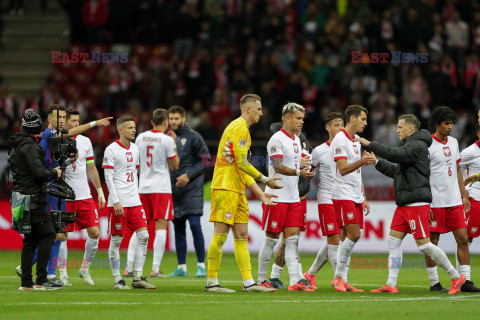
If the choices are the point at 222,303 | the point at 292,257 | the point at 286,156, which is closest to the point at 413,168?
the point at 286,156

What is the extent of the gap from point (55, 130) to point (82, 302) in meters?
3.22

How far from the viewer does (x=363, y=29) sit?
23.7m

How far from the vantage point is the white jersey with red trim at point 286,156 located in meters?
11.5

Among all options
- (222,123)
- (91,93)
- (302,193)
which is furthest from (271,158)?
(91,93)

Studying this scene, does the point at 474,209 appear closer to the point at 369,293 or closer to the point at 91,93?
the point at 369,293

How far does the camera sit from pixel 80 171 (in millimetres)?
12797

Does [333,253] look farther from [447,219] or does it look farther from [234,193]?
[234,193]

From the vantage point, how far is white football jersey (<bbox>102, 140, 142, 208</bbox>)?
12.1m

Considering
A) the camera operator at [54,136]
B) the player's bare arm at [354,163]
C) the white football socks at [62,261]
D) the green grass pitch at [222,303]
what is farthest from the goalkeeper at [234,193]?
the white football socks at [62,261]

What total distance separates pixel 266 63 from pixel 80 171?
11.7 m

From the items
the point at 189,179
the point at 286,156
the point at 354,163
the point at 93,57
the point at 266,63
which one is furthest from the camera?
the point at 266,63

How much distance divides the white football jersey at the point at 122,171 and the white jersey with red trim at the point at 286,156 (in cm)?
208

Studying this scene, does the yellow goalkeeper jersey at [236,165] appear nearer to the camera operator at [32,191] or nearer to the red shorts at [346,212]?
the red shorts at [346,212]

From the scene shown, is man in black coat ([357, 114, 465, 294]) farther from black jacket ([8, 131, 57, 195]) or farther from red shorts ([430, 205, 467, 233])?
black jacket ([8, 131, 57, 195])
